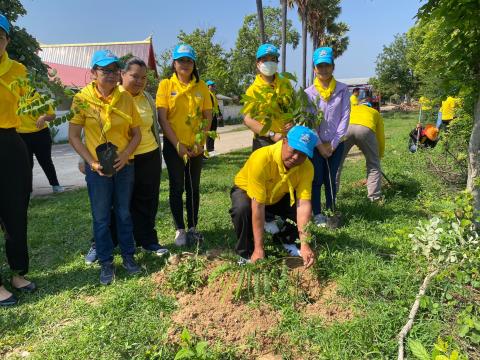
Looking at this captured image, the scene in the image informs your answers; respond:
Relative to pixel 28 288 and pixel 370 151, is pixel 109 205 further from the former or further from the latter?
pixel 370 151

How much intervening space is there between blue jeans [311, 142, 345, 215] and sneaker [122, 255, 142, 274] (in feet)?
6.37

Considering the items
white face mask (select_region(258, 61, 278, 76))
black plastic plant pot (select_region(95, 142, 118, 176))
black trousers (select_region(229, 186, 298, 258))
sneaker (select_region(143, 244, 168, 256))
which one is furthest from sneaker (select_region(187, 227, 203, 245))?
white face mask (select_region(258, 61, 278, 76))

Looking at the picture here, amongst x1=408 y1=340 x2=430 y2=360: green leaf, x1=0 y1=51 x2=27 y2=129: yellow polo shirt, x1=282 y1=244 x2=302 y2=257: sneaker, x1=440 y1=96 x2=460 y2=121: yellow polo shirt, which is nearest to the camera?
x1=408 y1=340 x2=430 y2=360: green leaf

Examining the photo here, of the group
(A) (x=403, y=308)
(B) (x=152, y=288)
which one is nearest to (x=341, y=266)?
(A) (x=403, y=308)

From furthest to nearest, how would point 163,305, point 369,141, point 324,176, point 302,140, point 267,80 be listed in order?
point 369,141 → point 324,176 → point 267,80 → point 163,305 → point 302,140

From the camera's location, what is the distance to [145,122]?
3.52 metres

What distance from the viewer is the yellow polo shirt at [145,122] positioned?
3510mm

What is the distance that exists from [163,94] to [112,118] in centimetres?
66

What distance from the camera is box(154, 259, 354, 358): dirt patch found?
250 cm

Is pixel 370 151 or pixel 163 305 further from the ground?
pixel 370 151

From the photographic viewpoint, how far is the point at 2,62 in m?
2.91

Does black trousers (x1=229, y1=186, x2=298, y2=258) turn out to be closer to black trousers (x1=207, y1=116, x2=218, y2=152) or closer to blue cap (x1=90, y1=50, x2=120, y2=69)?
blue cap (x1=90, y1=50, x2=120, y2=69)

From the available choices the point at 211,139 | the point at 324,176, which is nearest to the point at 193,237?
the point at 324,176

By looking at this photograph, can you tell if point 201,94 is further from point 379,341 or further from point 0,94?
point 379,341
